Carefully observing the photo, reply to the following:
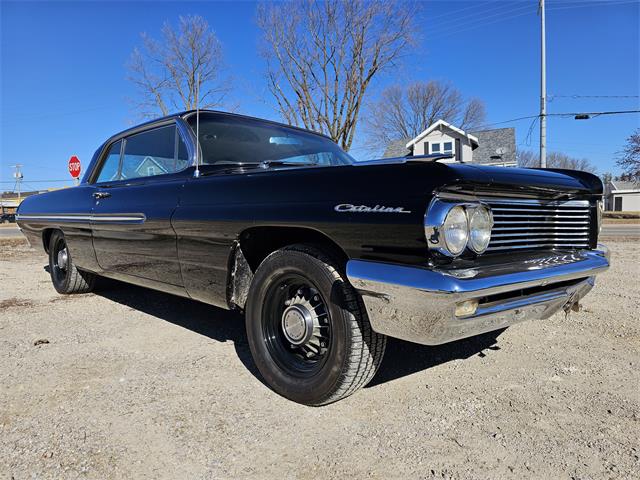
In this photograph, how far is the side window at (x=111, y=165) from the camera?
4406 millimetres

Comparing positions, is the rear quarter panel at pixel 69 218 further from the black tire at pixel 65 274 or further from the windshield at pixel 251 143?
the windshield at pixel 251 143

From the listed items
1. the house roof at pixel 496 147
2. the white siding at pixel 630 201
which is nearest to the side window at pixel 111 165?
the house roof at pixel 496 147

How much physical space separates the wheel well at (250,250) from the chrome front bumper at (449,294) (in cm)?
63

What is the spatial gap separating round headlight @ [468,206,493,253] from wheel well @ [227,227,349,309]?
0.87 metres

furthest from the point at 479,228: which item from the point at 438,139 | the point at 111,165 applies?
the point at 438,139

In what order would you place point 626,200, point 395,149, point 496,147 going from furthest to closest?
point 626,200 < point 395,149 < point 496,147

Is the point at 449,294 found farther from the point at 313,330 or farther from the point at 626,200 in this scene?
the point at 626,200

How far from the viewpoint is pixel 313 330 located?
2453mm

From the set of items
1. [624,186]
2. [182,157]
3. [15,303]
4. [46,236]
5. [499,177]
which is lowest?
[15,303]

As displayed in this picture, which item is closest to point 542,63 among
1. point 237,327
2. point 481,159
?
point 481,159

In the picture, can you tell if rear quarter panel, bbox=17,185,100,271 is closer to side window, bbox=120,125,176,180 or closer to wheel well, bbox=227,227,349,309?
side window, bbox=120,125,176,180

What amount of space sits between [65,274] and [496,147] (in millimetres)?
27552

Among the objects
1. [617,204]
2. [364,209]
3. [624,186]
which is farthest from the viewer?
[624,186]

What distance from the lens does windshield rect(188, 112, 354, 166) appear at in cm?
329
